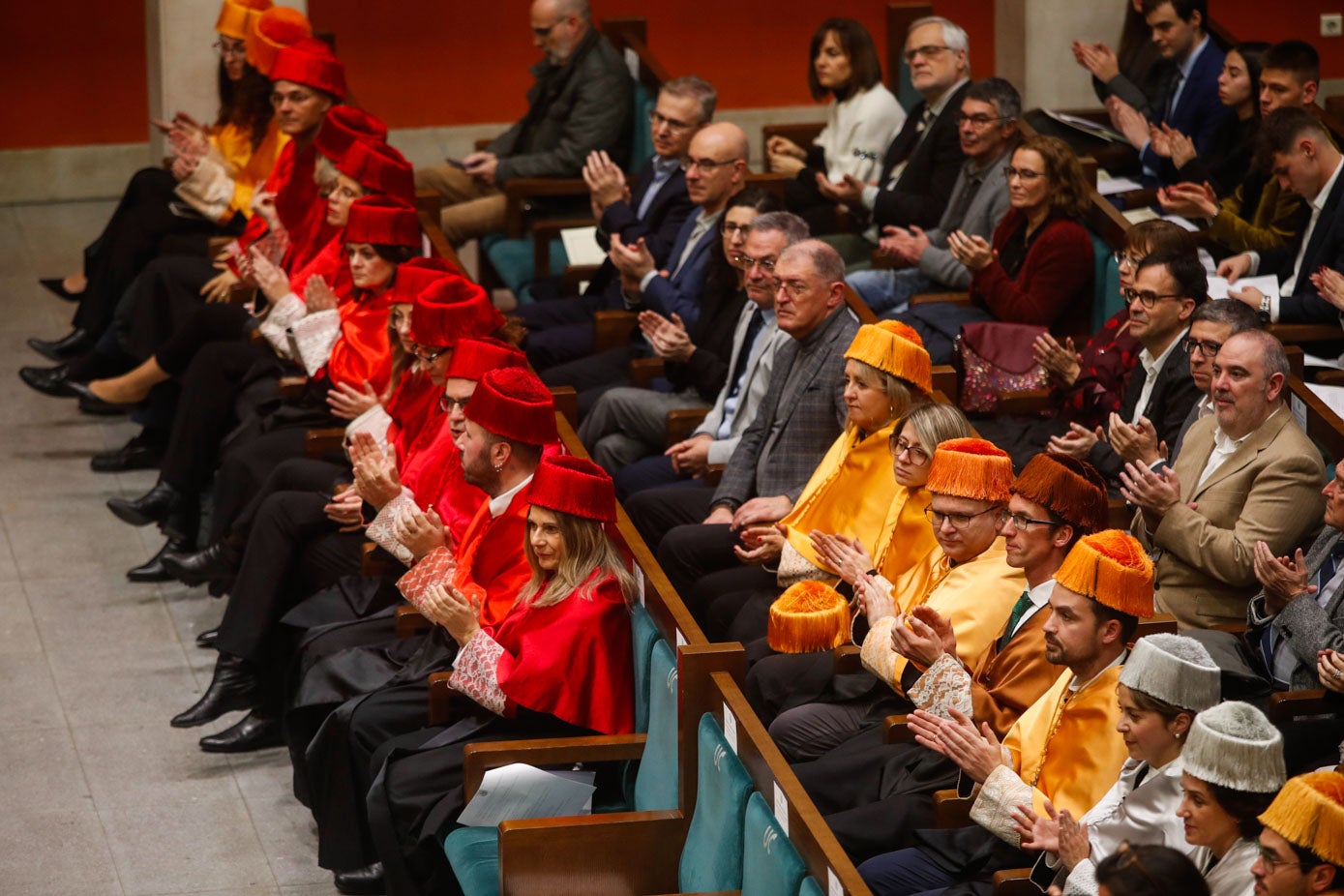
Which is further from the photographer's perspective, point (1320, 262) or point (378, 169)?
point (378, 169)

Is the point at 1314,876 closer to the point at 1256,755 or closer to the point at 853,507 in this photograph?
the point at 1256,755

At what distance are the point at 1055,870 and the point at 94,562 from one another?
149 inches

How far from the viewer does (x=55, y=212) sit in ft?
30.7

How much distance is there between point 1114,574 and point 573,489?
45.1 inches

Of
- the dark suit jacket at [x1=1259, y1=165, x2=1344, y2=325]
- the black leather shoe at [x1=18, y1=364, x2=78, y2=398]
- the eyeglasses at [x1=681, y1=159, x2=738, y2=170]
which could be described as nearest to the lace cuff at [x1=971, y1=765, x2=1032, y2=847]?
the dark suit jacket at [x1=1259, y1=165, x2=1344, y2=325]

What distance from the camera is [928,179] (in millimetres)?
6156

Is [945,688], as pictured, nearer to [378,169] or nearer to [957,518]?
[957,518]

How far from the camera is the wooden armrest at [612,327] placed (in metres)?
6.02

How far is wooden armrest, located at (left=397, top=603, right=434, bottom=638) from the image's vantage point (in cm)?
453

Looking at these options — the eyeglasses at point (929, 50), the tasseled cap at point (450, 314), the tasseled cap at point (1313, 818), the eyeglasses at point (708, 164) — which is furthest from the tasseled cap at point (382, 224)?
the tasseled cap at point (1313, 818)

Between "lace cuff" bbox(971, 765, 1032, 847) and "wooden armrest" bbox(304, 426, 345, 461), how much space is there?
2.61 m

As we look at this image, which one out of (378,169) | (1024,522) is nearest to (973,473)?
(1024,522)

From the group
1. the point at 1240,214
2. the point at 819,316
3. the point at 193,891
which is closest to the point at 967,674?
the point at 819,316

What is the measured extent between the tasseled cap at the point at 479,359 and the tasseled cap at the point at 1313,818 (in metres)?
2.30
